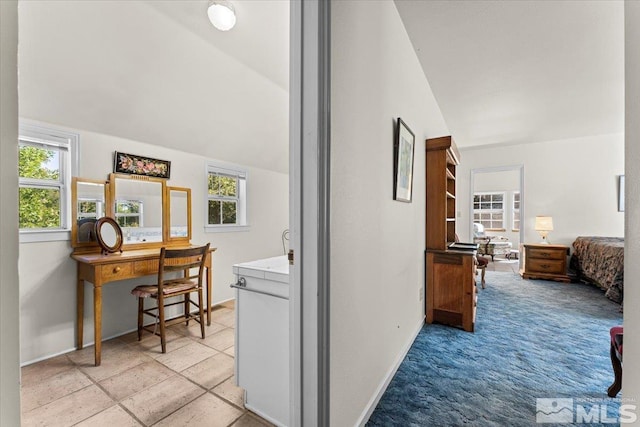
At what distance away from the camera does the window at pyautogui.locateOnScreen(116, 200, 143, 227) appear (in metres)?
2.73

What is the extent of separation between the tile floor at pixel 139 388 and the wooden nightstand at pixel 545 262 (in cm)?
528

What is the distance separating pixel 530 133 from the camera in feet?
16.2

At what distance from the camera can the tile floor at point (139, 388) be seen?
160 centimetres

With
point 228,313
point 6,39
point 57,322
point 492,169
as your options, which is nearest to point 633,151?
point 6,39

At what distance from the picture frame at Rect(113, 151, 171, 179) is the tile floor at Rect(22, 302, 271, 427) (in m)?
1.62

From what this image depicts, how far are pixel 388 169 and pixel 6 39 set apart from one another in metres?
1.75

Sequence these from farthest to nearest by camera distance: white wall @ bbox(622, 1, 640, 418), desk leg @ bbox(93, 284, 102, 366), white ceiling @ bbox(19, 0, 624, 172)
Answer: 1. desk leg @ bbox(93, 284, 102, 366)
2. white ceiling @ bbox(19, 0, 624, 172)
3. white wall @ bbox(622, 1, 640, 418)

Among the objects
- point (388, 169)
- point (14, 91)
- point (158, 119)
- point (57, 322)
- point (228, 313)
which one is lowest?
point (228, 313)

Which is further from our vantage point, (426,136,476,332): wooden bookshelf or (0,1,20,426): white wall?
(426,136,476,332): wooden bookshelf

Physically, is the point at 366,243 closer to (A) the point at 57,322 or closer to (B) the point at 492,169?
(A) the point at 57,322

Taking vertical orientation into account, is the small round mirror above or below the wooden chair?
above

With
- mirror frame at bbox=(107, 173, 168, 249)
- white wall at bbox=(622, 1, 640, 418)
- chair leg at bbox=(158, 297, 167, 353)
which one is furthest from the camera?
mirror frame at bbox=(107, 173, 168, 249)

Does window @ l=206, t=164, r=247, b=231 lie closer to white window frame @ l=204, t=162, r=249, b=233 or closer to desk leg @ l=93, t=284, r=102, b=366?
white window frame @ l=204, t=162, r=249, b=233

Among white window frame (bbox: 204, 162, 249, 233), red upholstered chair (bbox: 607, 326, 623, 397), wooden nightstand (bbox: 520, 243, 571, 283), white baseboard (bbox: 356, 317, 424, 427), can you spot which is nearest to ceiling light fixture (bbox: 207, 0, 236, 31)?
white window frame (bbox: 204, 162, 249, 233)
